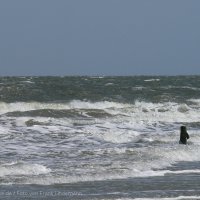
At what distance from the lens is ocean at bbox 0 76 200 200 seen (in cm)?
1241

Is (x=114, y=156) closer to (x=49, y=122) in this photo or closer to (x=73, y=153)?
(x=73, y=153)

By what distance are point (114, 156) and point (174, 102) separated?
24.1 meters

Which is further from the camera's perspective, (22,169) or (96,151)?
(96,151)

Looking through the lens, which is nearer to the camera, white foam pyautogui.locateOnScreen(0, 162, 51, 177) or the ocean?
the ocean

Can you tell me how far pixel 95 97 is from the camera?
1639 inches

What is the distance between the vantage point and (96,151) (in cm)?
1806

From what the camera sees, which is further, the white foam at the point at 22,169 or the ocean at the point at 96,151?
the white foam at the point at 22,169

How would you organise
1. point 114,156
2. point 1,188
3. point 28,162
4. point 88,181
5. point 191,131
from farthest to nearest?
point 191,131
point 114,156
point 28,162
point 88,181
point 1,188

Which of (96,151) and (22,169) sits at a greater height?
(22,169)

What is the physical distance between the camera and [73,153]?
17.8m

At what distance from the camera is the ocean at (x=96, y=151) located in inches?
488

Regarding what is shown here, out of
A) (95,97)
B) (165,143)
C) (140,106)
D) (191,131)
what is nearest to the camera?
(165,143)

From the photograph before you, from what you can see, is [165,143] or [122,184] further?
[165,143]

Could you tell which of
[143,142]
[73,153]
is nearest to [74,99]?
[143,142]
